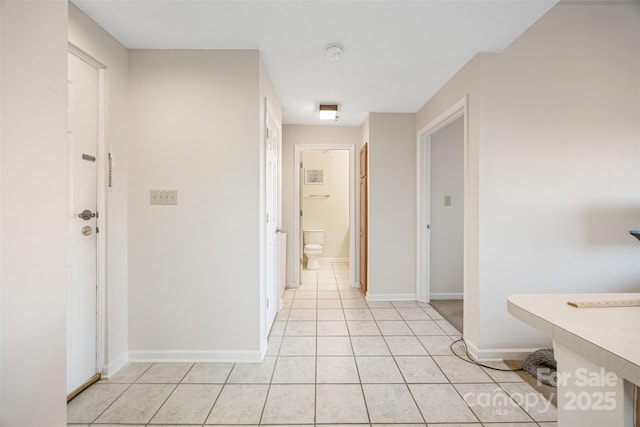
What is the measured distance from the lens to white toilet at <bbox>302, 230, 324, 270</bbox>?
199 inches

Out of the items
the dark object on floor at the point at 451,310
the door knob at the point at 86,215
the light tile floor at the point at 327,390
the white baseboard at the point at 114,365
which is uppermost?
the door knob at the point at 86,215

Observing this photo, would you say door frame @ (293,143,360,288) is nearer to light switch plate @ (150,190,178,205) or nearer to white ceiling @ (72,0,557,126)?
white ceiling @ (72,0,557,126)

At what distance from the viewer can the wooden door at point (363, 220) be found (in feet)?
12.0

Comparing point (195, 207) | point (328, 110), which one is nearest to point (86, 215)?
point (195, 207)

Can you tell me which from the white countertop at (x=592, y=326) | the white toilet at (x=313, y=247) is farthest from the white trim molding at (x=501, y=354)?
Answer: the white toilet at (x=313, y=247)

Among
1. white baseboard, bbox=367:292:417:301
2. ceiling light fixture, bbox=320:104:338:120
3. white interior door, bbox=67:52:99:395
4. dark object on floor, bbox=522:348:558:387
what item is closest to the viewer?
white interior door, bbox=67:52:99:395

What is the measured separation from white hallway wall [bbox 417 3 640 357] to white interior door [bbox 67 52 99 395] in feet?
8.52

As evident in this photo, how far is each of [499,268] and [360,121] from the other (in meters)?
2.51

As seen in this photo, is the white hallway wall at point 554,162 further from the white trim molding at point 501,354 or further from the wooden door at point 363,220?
the wooden door at point 363,220

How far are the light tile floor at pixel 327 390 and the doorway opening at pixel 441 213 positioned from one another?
1.04 meters

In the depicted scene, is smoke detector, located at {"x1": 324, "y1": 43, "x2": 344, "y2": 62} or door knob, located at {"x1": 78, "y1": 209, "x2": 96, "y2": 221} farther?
smoke detector, located at {"x1": 324, "y1": 43, "x2": 344, "y2": 62}

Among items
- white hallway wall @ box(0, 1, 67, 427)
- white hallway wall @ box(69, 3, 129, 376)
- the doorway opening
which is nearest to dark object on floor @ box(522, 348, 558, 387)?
the doorway opening

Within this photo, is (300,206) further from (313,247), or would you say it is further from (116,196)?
(116,196)

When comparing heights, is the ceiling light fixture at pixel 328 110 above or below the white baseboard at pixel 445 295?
above
